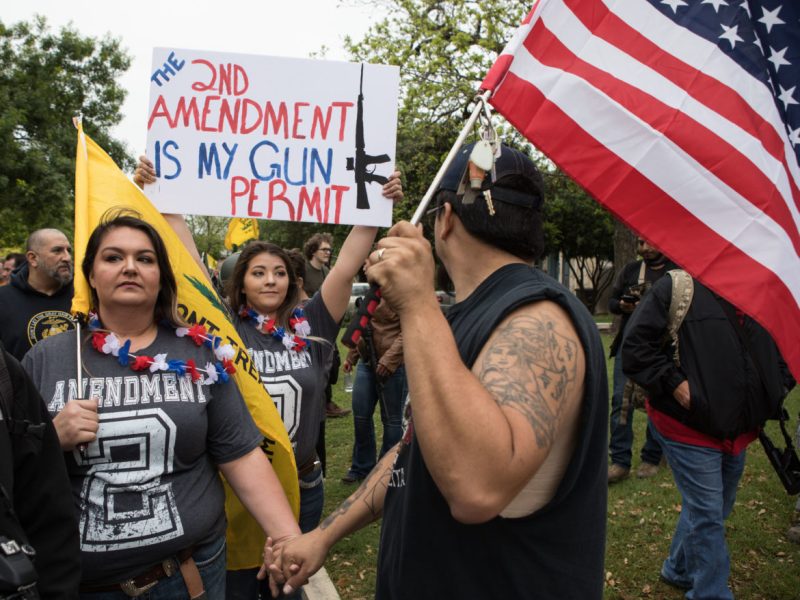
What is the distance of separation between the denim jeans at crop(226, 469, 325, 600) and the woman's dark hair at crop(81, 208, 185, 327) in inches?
52.8

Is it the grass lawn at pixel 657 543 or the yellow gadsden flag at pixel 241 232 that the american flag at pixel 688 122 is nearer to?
the grass lawn at pixel 657 543

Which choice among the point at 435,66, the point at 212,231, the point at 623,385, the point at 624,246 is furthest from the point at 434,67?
the point at 212,231

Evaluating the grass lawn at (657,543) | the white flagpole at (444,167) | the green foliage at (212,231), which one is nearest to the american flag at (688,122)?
the white flagpole at (444,167)

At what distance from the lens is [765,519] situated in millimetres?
5316

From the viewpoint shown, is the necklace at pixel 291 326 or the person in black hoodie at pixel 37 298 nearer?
the necklace at pixel 291 326

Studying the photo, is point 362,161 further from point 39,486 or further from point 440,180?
point 39,486

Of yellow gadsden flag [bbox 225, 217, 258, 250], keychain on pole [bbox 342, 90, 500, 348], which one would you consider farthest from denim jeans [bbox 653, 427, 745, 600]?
yellow gadsden flag [bbox 225, 217, 258, 250]

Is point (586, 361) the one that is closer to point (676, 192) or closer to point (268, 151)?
point (676, 192)

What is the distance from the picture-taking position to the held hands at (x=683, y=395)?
3669 mm

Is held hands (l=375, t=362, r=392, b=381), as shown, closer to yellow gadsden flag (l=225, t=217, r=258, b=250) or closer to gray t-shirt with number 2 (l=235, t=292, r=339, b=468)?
gray t-shirt with number 2 (l=235, t=292, r=339, b=468)

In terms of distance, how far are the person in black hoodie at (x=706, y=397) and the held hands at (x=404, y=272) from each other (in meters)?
2.57

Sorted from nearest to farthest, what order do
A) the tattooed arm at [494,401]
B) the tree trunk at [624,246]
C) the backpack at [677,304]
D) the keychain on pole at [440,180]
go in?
the tattooed arm at [494,401] < the keychain on pole at [440,180] < the backpack at [677,304] < the tree trunk at [624,246]

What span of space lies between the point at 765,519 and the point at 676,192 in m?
4.15

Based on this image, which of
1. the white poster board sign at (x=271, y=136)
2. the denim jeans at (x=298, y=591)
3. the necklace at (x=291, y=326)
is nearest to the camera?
the white poster board sign at (x=271, y=136)
